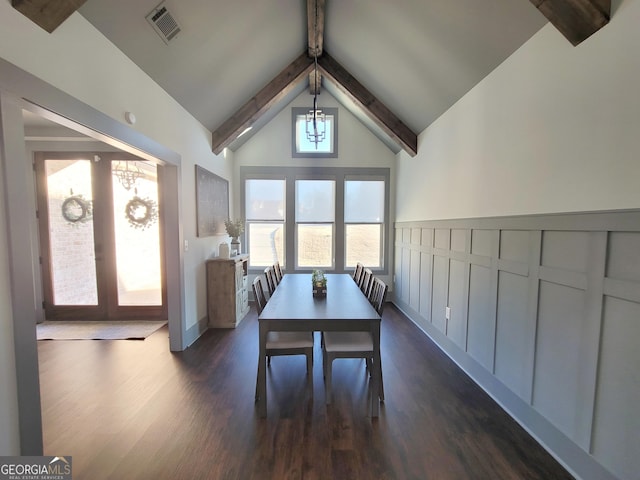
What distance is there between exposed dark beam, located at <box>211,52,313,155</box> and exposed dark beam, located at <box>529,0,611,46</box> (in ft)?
8.97

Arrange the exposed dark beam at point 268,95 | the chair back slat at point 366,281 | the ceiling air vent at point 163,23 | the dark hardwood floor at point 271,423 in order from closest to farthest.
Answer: the dark hardwood floor at point 271,423 < the ceiling air vent at point 163,23 < the chair back slat at point 366,281 < the exposed dark beam at point 268,95

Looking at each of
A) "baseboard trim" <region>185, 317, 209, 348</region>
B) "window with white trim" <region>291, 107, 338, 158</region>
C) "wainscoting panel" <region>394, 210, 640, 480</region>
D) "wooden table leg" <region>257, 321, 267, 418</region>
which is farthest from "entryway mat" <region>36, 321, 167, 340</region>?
"wainscoting panel" <region>394, 210, 640, 480</region>

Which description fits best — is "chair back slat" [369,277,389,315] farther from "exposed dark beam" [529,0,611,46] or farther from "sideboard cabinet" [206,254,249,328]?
"sideboard cabinet" [206,254,249,328]

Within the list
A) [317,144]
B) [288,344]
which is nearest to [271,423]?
[288,344]

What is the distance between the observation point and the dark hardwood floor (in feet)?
5.15

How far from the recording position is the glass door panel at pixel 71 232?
380 centimetres

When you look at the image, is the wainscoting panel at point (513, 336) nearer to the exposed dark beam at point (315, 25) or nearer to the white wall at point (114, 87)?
the exposed dark beam at point (315, 25)

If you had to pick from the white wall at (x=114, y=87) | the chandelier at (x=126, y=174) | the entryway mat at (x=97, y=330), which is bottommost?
the entryway mat at (x=97, y=330)

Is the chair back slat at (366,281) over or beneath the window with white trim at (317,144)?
beneath

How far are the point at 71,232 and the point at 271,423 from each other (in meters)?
4.10

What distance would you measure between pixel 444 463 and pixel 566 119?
2266mm

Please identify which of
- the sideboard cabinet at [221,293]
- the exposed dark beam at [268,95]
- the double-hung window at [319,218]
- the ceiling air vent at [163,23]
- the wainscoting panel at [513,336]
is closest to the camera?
the wainscoting panel at [513,336]

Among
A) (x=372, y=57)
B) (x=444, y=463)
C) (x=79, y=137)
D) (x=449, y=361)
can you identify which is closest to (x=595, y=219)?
(x=444, y=463)

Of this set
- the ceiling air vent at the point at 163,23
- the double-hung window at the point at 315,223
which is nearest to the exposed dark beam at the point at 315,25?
the ceiling air vent at the point at 163,23
